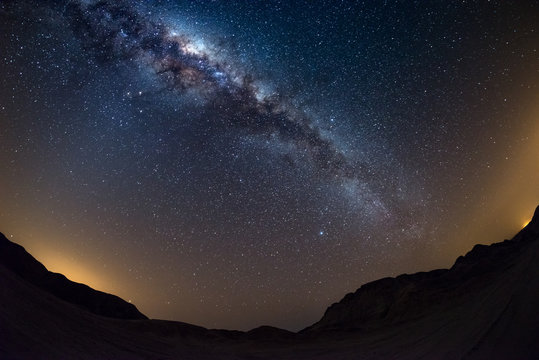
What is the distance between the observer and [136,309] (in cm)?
5606

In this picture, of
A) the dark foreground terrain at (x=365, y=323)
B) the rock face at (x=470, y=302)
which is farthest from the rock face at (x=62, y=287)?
the rock face at (x=470, y=302)

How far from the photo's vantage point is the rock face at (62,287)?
144ft

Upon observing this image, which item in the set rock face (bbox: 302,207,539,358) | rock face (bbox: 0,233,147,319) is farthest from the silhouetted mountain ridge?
rock face (bbox: 0,233,147,319)

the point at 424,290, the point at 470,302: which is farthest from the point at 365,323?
the point at 470,302

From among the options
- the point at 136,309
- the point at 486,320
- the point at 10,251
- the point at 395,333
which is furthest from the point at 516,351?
the point at 136,309

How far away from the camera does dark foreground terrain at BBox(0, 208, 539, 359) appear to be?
15422 mm

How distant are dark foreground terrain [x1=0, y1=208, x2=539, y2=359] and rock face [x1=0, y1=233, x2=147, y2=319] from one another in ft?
0.67

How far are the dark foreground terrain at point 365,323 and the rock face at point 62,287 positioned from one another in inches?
8.0

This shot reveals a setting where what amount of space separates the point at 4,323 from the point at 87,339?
518cm

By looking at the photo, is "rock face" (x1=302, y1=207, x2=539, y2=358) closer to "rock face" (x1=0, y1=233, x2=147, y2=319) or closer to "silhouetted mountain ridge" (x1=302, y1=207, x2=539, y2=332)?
"silhouetted mountain ridge" (x1=302, y1=207, x2=539, y2=332)

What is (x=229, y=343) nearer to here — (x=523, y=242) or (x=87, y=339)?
(x=87, y=339)

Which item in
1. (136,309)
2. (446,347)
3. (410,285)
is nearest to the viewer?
(446,347)

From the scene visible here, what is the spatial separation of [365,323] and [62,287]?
3815cm

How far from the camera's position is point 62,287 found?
5050 centimetres
